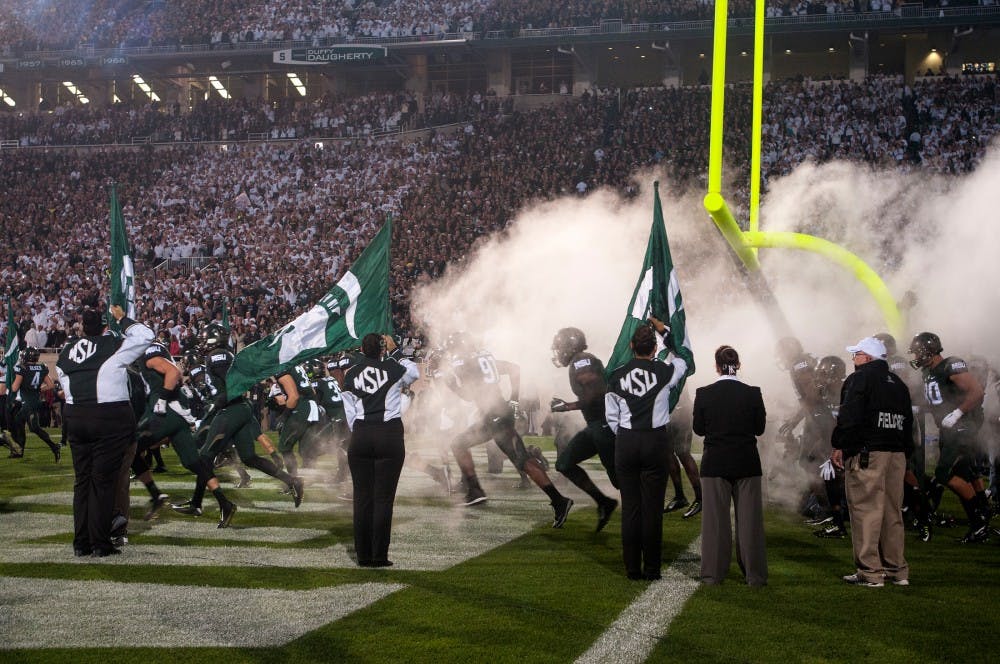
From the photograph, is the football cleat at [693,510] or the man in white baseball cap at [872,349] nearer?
the man in white baseball cap at [872,349]

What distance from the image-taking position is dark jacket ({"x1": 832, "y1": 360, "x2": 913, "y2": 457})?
247 inches

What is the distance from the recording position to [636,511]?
644 cm

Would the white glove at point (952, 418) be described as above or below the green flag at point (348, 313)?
below

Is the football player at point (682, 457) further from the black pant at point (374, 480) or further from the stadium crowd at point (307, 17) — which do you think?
the stadium crowd at point (307, 17)

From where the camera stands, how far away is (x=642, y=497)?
6.46 metres

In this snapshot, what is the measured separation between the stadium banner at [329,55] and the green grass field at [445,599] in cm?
3038

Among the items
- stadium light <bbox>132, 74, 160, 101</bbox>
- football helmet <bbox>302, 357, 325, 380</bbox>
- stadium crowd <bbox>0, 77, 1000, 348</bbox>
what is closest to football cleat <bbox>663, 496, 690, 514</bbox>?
football helmet <bbox>302, 357, 325, 380</bbox>

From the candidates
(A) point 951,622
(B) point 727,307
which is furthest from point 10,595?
(B) point 727,307

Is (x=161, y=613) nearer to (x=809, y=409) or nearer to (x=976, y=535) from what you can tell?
(x=809, y=409)

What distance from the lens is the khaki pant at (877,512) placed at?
6227mm

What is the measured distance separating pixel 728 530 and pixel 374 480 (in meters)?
2.19

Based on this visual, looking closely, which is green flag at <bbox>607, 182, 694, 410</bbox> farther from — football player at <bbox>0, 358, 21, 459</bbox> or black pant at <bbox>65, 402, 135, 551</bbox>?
football player at <bbox>0, 358, 21, 459</bbox>

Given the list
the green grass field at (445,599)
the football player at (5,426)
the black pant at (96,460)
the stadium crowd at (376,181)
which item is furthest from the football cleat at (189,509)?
the stadium crowd at (376,181)

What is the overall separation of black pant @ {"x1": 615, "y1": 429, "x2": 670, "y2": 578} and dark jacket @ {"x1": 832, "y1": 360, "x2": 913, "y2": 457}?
1080mm
